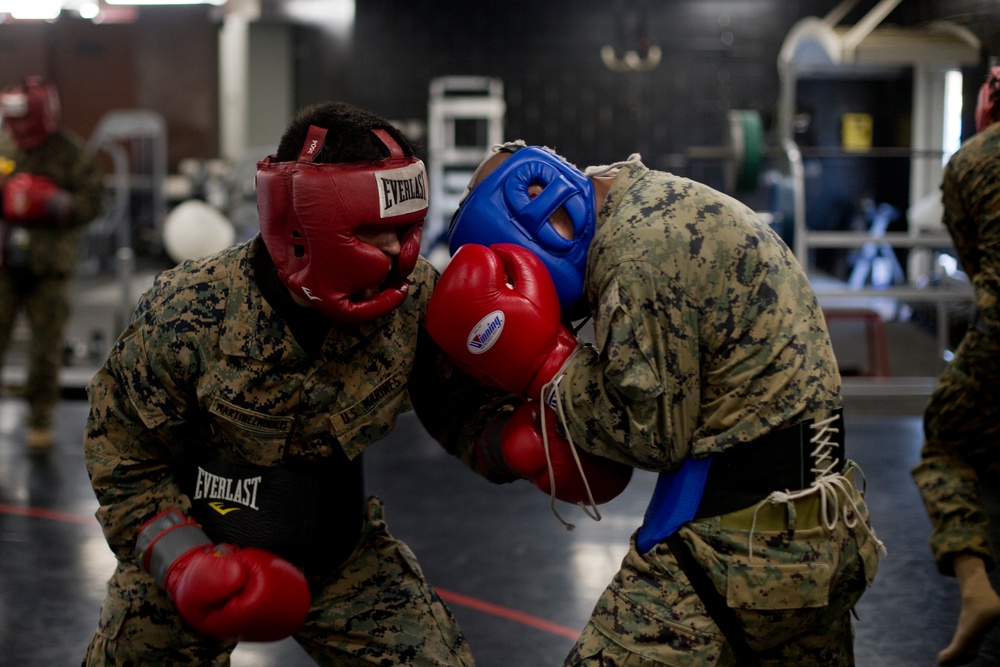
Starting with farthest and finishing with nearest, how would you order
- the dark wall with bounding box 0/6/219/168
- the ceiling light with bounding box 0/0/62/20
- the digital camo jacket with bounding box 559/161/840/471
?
Result: the dark wall with bounding box 0/6/219/168 < the ceiling light with bounding box 0/0/62/20 < the digital camo jacket with bounding box 559/161/840/471

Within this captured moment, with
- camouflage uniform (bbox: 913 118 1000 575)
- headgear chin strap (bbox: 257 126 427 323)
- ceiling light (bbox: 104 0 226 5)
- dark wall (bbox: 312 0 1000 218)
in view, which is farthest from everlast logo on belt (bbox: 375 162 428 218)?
ceiling light (bbox: 104 0 226 5)

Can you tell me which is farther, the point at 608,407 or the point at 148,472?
the point at 148,472

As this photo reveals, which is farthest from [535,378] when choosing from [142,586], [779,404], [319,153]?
[142,586]

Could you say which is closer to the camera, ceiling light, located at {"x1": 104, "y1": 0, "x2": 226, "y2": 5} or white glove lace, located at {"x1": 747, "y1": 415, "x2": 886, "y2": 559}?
white glove lace, located at {"x1": 747, "y1": 415, "x2": 886, "y2": 559}

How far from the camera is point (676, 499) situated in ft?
5.76

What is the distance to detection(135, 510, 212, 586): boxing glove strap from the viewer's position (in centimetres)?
184

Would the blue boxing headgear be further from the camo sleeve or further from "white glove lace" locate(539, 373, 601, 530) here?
the camo sleeve

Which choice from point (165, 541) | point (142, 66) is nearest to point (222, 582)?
point (165, 541)

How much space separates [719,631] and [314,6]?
38.9 feet

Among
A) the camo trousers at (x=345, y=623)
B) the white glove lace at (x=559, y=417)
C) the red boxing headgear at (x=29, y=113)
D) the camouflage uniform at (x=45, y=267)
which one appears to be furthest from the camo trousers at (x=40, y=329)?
the white glove lace at (x=559, y=417)

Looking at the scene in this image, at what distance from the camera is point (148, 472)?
6.33 ft

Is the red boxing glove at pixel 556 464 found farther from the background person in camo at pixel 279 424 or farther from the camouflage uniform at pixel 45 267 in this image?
the camouflage uniform at pixel 45 267

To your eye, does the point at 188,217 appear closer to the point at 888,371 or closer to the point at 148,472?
the point at 888,371

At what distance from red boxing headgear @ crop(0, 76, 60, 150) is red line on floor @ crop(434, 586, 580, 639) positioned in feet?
11.4
